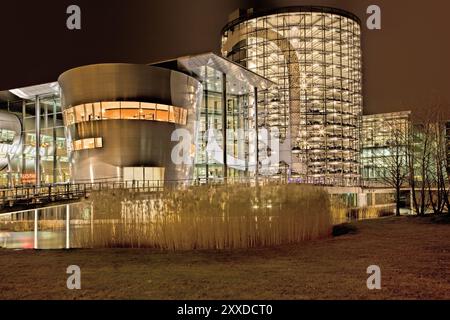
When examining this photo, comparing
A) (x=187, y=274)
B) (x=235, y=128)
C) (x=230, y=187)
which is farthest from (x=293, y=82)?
(x=187, y=274)

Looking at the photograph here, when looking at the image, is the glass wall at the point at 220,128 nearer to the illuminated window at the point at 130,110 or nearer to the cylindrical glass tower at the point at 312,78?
the illuminated window at the point at 130,110

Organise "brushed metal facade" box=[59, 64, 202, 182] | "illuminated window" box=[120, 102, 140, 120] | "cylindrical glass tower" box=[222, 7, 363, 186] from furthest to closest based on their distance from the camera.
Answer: "cylindrical glass tower" box=[222, 7, 363, 186], "illuminated window" box=[120, 102, 140, 120], "brushed metal facade" box=[59, 64, 202, 182]

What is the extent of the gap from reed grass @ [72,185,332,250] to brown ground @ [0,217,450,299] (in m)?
1.02

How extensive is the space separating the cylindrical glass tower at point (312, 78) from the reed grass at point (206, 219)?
53.2m

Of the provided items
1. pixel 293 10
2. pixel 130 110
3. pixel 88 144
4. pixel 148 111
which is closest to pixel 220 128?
pixel 148 111

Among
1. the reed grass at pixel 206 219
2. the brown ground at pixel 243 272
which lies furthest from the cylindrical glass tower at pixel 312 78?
the brown ground at pixel 243 272

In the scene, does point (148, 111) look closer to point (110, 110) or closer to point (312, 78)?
point (110, 110)

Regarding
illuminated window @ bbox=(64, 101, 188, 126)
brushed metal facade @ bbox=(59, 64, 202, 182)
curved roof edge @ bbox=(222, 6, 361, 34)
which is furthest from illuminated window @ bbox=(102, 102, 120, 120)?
curved roof edge @ bbox=(222, 6, 361, 34)

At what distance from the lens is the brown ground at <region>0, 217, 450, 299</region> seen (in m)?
6.92

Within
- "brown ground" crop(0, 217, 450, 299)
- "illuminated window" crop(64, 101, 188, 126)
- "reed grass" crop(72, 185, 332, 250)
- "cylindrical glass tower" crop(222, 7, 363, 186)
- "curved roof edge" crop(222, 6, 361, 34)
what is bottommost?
"brown ground" crop(0, 217, 450, 299)

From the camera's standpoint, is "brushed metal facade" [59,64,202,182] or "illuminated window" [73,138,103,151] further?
"illuminated window" [73,138,103,151]

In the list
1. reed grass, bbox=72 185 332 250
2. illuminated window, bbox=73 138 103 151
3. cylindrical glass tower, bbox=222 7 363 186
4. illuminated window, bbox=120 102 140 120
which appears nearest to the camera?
reed grass, bbox=72 185 332 250

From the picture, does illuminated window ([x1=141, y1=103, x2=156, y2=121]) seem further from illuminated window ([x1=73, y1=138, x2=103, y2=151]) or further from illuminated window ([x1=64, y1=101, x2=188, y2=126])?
illuminated window ([x1=73, y1=138, x2=103, y2=151])
